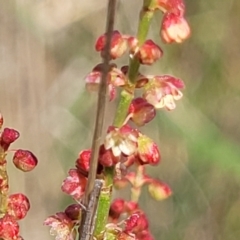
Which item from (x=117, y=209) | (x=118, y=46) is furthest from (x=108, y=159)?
(x=117, y=209)

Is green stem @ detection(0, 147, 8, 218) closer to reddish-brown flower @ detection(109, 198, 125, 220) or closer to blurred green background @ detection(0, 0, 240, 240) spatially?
reddish-brown flower @ detection(109, 198, 125, 220)

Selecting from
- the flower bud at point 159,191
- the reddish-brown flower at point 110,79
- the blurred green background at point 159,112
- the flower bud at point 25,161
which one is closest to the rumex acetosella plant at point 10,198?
the flower bud at point 25,161

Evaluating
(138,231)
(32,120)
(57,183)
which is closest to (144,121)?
(138,231)

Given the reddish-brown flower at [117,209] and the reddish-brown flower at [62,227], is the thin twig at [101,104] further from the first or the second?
the reddish-brown flower at [117,209]

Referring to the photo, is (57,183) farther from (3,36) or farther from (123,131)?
(123,131)

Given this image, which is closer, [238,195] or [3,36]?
[238,195]

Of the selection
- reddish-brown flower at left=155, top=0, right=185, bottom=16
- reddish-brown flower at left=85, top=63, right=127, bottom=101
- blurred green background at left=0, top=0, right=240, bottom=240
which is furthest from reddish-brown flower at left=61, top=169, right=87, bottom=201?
blurred green background at left=0, top=0, right=240, bottom=240

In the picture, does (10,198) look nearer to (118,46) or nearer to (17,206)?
(17,206)
